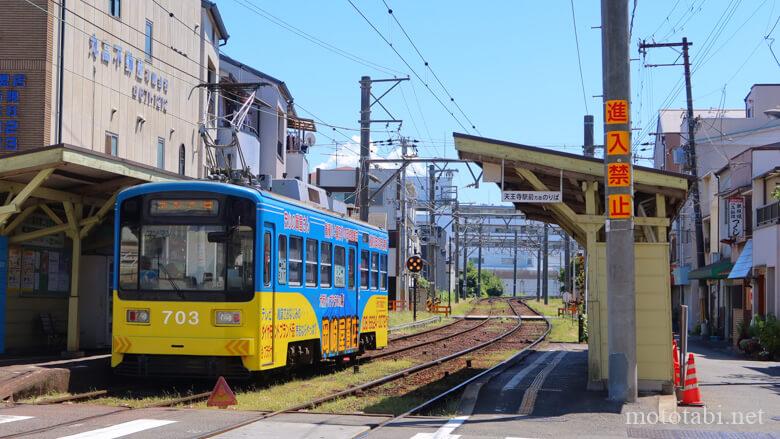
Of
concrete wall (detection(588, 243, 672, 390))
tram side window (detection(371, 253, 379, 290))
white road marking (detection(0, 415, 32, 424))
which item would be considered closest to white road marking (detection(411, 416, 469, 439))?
concrete wall (detection(588, 243, 672, 390))

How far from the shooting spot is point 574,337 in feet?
107

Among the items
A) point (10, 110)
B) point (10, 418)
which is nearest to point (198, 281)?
point (10, 418)

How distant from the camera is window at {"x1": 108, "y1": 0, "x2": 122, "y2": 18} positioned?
2374 cm

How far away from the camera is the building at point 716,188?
113ft

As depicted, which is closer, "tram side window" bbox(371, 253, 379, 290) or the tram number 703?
the tram number 703

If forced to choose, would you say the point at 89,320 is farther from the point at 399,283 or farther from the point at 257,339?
the point at 399,283

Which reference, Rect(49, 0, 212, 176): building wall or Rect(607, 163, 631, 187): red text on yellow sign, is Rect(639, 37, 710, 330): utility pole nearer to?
Rect(49, 0, 212, 176): building wall

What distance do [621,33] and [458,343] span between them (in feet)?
56.2

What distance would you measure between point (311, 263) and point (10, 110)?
8.90 m

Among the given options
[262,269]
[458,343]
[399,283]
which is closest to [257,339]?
[262,269]

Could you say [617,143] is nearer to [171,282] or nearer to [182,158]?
[171,282]

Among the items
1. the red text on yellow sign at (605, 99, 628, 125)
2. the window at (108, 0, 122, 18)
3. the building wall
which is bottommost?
the red text on yellow sign at (605, 99, 628, 125)

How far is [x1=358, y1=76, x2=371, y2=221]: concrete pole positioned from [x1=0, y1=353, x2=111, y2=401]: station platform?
51.5 ft

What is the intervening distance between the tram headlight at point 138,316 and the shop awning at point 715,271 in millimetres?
25653
